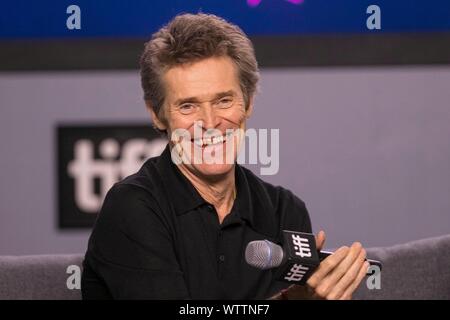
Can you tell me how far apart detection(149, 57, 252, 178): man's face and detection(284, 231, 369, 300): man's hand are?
32 cm

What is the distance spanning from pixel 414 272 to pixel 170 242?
830 mm

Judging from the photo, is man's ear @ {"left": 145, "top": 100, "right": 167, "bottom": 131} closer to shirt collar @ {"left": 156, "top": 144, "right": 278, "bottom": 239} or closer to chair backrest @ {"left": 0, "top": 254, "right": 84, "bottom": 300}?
shirt collar @ {"left": 156, "top": 144, "right": 278, "bottom": 239}

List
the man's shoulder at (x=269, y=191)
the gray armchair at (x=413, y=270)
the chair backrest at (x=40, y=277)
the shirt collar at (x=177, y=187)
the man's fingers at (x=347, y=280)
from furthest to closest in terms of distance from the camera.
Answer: the gray armchair at (x=413, y=270)
the chair backrest at (x=40, y=277)
the man's shoulder at (x=269, y=191)
the shirt collar at (x=177, y=187)
the man's fingers at (x=347, y=280)

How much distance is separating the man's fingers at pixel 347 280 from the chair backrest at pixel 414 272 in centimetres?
70

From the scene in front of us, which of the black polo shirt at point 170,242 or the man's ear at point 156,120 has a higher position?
the man's ear at point 156,120

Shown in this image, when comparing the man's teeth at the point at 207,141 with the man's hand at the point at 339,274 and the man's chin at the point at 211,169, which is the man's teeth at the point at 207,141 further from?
the man's hand at the point at 339,274

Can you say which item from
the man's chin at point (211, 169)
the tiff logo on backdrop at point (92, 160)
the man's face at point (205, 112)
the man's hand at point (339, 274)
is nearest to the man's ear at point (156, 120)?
the man's face at point (205, 112)

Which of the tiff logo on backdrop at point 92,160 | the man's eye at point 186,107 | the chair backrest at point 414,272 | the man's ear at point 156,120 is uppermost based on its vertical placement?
the man's eye at point 186,107

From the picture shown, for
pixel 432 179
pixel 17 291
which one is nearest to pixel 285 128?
pixel 432 179

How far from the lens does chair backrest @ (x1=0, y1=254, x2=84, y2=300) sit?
185 cm

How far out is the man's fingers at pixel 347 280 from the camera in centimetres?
133

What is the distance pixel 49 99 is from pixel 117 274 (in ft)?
4.22

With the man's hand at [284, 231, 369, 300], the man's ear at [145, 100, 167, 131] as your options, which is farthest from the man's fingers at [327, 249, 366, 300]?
the man's ear at [145, 100, 167, 131]

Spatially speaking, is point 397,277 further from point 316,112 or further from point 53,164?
point 53,164
